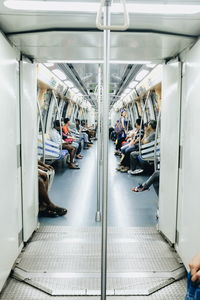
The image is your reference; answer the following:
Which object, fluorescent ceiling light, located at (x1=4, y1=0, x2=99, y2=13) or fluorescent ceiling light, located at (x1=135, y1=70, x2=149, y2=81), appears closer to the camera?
fluorescent ceiling light, located at (x1=4, y1=0, x2=99, y2=13)

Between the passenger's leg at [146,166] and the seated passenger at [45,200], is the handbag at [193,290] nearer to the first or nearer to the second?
the seated passenger at [45,200]

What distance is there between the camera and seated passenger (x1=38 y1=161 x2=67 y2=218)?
4.58 m

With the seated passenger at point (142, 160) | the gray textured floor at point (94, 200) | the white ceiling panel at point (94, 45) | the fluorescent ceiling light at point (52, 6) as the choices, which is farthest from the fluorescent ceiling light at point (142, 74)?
the fluorescent ceiling light at point (52, 6)

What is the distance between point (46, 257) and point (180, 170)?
184cm

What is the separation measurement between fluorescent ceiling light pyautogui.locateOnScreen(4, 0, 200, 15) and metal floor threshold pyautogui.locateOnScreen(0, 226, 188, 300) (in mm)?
2426

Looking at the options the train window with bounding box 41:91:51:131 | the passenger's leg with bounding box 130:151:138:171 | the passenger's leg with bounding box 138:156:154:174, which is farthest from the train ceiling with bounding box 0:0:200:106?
the train window with bounding box 41:91:51:131

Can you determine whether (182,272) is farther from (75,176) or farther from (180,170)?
(75,176)

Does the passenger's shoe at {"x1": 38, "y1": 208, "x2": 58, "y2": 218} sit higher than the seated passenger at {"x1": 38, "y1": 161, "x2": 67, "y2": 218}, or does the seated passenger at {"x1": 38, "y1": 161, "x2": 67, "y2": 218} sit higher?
the seated passenger at {"x1": 38, "y1": 161, "x2": 67, "y2": 218}

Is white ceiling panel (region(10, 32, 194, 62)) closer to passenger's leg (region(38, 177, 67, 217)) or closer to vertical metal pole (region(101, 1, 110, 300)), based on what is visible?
vertical metal pole (region(101, 1, 110, 300))

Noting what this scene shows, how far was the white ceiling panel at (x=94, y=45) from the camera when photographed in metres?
2.75

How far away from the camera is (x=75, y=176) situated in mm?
8094

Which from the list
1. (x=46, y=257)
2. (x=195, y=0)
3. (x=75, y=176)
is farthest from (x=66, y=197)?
(x=195, y=0)

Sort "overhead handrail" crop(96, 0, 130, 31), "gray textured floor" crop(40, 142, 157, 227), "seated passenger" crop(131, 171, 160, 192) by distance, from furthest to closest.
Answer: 1. "seated passenger" crop(131, 171, 160, 192)
2. "gray textured floor" crop(40, 142, 157, 227)
3. "overhead handrail" crop(96, 0, 130, 31)

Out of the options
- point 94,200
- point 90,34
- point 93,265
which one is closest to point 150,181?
point 94,200
